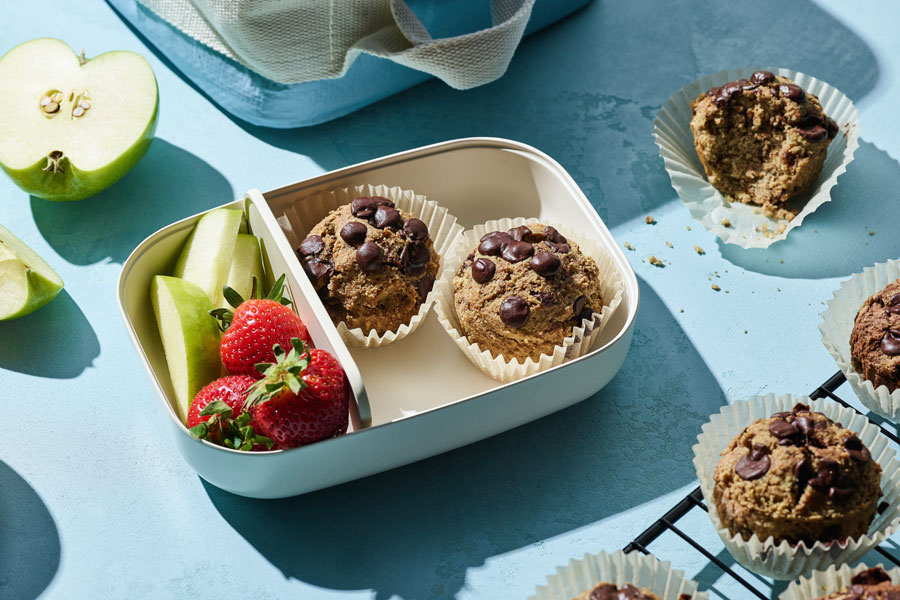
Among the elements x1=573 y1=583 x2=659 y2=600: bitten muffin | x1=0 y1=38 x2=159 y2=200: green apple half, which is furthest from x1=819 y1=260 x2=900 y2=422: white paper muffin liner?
→ x1=0 y1=38 x2=159 y2=200: green apple half

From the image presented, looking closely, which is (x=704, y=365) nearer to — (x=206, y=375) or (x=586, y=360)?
(x=586, y=360)

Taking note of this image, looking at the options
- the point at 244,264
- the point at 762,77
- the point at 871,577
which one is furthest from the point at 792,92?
the point at 244,264

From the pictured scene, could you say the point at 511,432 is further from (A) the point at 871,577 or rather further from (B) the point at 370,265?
(A) the point at 871,577

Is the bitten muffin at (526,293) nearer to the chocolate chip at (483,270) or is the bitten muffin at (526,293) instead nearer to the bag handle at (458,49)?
the chocolate chip at (483,270)

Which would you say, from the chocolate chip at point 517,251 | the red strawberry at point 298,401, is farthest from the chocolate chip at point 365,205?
the red strawberry at point 298,401

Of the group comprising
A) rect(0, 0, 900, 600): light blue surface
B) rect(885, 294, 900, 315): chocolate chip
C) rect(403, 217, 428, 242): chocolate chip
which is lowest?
rect(0, 0, 900, 600): light blue surface

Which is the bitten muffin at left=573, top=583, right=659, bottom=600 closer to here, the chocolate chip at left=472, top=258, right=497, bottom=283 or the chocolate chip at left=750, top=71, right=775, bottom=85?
the chocolate chip at left=472, top=258, right=497, bottom=283
